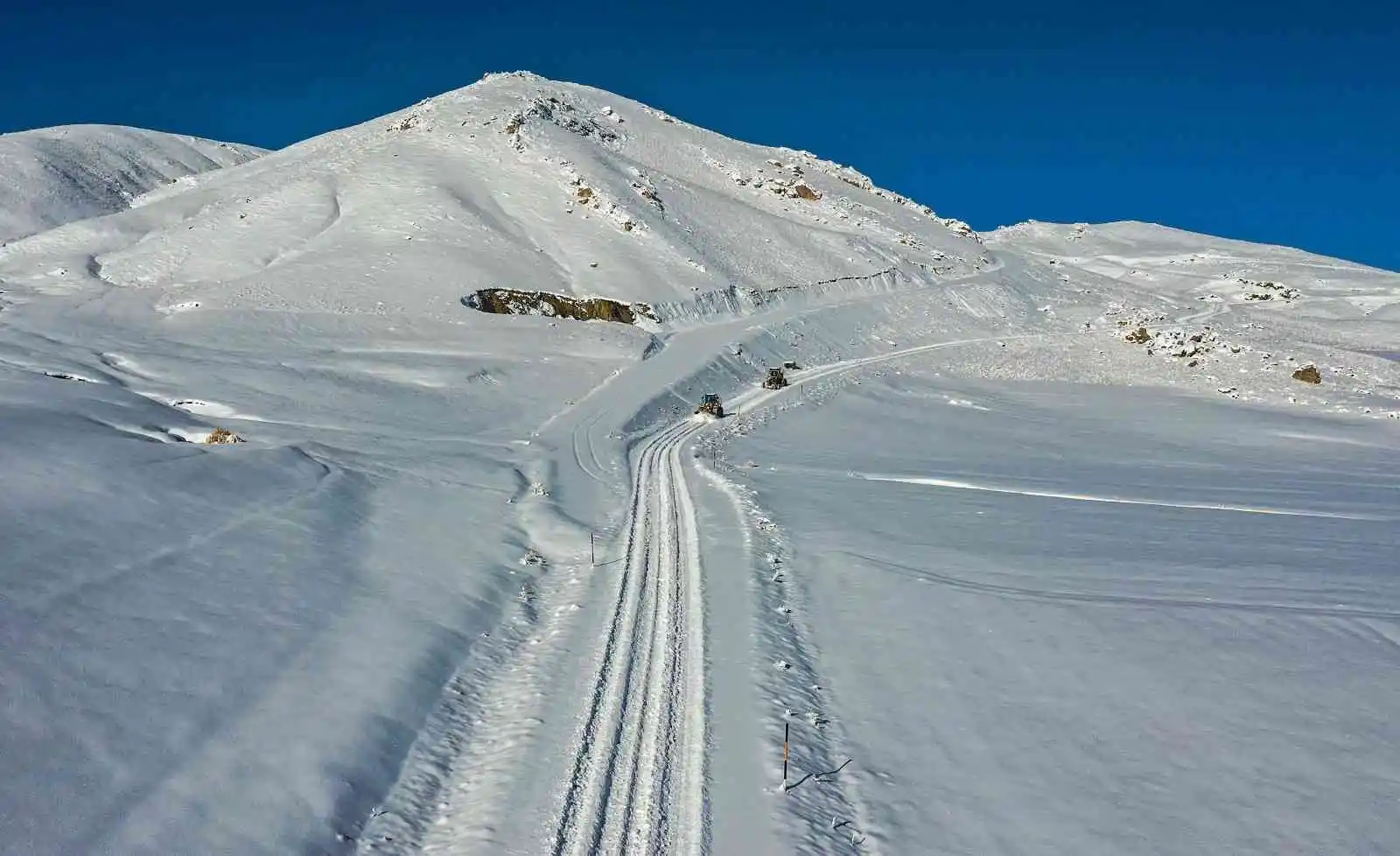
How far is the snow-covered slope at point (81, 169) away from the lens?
89.4 m

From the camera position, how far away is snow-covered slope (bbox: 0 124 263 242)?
3519 inches

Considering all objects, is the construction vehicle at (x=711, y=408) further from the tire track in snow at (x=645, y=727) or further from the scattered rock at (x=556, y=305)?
the tire track in snow at (x=645, y=727)

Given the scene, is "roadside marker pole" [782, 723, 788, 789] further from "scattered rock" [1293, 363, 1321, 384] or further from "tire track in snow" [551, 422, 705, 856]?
"scattered rock" [1293, 363, 1321, 384]

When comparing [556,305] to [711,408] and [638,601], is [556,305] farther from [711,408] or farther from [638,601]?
[638,601]

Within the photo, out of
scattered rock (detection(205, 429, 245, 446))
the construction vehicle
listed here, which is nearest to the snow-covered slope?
the construction vehicle

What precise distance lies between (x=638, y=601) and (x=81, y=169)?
11740 centimetres

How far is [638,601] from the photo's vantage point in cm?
1492

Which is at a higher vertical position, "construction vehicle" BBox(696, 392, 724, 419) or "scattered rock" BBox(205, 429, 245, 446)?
"construction vehicle" BBox(696, 392, 724, 419)

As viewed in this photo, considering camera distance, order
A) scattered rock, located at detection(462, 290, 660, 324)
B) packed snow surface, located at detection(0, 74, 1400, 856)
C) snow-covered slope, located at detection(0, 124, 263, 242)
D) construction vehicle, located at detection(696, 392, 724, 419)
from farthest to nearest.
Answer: snow-covered slope, located at detection(0, 124, 263, 242) → scattered rock, located at detection(462, 290, 660, 324) → construction vehicle, located at detection(696, 392, 724, 419) → packed snow surface, located at detection(0, 74, 1400, 856)

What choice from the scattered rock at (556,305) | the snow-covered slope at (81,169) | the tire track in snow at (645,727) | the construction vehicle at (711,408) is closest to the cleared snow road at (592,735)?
the tire track in snow at (645,727)

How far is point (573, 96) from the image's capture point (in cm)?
10012

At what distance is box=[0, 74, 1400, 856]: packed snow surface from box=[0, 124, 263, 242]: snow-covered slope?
58383 millimetres

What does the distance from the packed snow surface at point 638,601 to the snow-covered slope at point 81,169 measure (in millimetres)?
58383

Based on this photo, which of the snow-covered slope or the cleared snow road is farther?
the snow-covered slope
